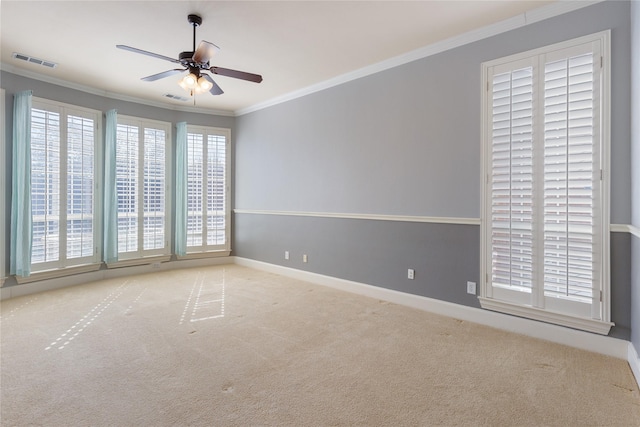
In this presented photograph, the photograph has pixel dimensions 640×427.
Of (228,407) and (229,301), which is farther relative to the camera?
(229,301)

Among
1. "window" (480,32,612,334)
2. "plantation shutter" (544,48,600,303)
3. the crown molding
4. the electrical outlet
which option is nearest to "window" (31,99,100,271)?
the crown molding

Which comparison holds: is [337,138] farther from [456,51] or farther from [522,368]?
[522,368]

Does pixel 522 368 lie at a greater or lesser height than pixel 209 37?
lesser

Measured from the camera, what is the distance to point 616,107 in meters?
2.55

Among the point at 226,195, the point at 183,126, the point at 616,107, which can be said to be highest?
the point at 183,126

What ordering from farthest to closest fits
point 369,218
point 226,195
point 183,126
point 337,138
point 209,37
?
point 226,195 → point 183,126 → point 337,138 → point 369,218 → point 209,37

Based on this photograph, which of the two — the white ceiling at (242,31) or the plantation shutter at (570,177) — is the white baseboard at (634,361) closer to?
the plantation shutter at (570,177)

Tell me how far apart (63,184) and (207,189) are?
84.7 inches

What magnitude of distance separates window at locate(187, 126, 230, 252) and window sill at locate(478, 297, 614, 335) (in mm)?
4685

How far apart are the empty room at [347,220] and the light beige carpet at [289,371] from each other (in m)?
0.02

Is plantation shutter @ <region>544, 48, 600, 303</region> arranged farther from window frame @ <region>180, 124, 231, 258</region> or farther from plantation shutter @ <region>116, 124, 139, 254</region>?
plantation shutter @ <region>116, 124, 139, 254</region>

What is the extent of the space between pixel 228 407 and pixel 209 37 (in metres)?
3.37

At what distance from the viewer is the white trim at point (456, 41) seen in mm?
2785

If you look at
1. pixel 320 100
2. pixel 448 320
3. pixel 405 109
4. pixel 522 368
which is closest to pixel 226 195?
pixel 320 100
